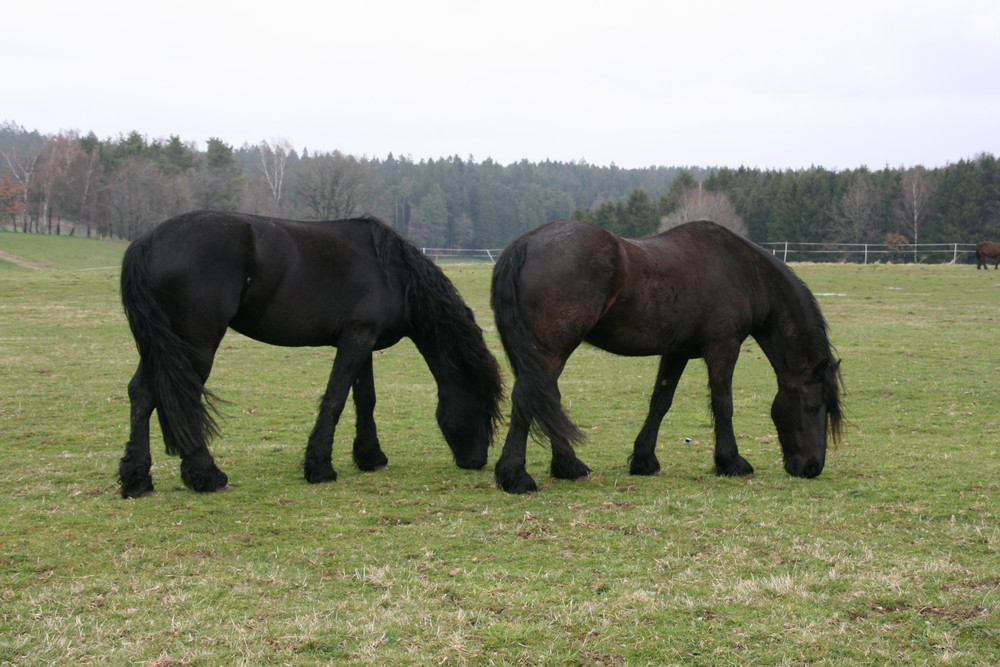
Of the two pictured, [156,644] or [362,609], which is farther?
[362,609]

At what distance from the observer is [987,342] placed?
1903 cm

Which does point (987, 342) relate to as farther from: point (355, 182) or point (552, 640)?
point (355, 182)

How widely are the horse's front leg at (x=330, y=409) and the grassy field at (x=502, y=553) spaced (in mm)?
237

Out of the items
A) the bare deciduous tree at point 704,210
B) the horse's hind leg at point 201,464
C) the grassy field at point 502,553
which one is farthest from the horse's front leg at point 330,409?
the bare deciduous tree at point 704,210

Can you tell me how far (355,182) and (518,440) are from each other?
6473 cm

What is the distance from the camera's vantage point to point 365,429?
8023 mm

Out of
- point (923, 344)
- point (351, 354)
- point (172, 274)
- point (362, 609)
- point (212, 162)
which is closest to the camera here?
point (362, 609)

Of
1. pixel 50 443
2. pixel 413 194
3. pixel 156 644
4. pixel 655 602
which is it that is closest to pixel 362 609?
pixel 156 644

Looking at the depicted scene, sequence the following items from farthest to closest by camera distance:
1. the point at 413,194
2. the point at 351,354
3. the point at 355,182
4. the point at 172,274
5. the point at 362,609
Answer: the point at 413,194 → the point at 355,182 → the point at 351,354 → the point at 172,274 → the point at 362,609

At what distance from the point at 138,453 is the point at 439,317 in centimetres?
265

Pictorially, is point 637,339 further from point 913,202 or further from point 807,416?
point 913,202

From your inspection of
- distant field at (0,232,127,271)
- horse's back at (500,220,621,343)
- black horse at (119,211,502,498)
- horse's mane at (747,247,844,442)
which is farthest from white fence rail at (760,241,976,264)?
horse's back at (500,220,621,343)

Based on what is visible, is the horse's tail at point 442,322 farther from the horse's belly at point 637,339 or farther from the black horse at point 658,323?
the horse's belly at point 637,339

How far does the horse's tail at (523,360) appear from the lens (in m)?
6.78
